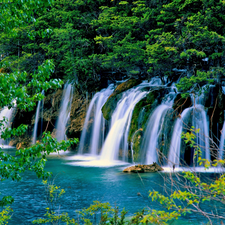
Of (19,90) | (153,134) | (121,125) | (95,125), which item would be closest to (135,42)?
(95,125)

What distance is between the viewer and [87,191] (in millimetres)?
9320

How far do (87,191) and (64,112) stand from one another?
503 inches

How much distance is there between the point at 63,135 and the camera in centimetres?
2156

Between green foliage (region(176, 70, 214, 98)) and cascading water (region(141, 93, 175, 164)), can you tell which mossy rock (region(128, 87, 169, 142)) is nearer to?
cascading water (region(141, 93, 175, 164))

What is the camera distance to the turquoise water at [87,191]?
7493mm

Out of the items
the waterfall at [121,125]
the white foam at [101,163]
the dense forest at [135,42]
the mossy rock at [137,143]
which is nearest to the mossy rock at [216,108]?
the dense forest at [135,42]

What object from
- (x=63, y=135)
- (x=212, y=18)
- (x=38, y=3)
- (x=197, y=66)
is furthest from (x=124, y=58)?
(x=38, y=3)

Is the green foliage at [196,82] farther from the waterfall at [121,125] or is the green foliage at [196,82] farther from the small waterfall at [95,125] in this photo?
the small waterfall at [95,125]

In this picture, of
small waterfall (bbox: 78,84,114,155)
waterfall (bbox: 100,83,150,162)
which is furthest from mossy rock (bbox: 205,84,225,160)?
small waterfall (bbox: 78,84,114,155)

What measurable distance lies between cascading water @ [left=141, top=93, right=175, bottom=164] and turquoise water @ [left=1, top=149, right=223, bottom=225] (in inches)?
69.4

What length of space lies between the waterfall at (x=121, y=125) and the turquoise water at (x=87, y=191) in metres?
2.50

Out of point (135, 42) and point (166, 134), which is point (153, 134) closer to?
point (166, 134)

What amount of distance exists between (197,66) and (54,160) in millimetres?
10156

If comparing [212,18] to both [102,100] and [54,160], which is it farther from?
[54,160]
